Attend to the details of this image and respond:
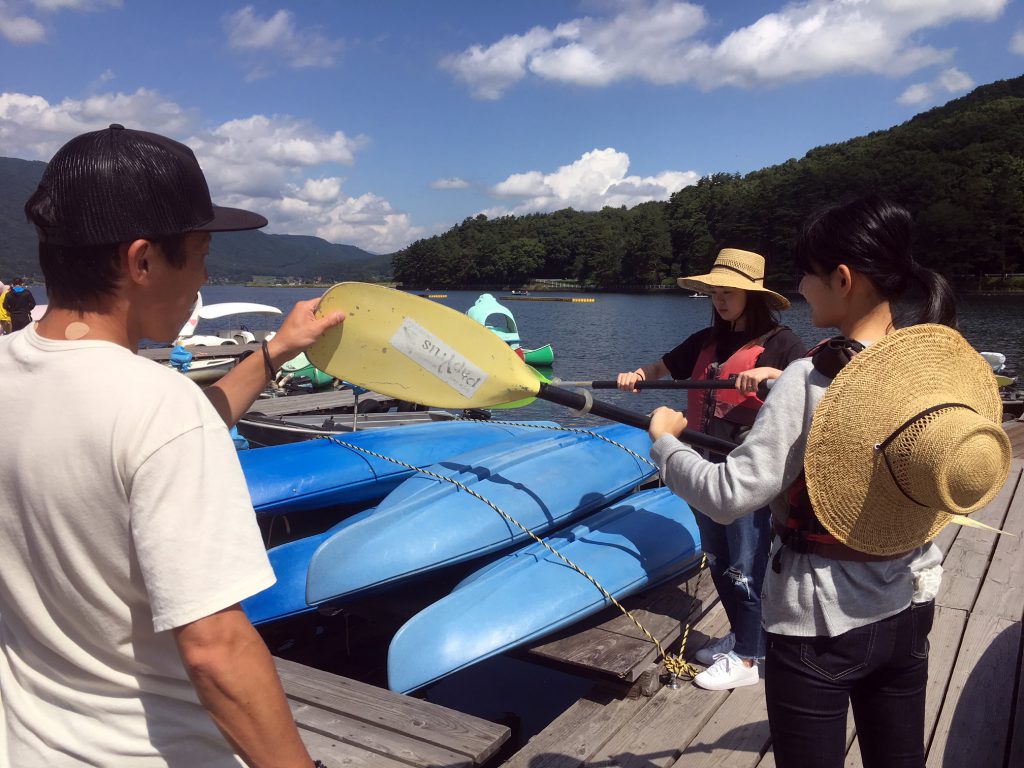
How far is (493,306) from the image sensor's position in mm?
18578

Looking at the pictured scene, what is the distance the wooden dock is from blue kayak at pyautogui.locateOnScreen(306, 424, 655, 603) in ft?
2.49

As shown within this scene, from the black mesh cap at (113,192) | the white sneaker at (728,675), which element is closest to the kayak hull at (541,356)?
the white sneaker at (728,675)

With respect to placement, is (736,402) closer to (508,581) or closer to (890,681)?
(508,581)

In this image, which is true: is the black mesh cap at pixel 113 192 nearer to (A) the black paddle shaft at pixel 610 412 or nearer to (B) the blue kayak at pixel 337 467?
(A) the black paddle shaft at pixel 610 412

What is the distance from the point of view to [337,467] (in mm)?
5234

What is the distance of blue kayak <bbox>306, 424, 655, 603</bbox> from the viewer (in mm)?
4020

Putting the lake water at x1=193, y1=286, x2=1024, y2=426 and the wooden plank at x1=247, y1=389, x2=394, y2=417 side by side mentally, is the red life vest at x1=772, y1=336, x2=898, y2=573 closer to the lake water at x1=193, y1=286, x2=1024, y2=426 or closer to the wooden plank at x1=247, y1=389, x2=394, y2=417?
the wooden plank at x1=247, y1=389, x2=394, y2=417

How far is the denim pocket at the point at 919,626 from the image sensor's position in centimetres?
177

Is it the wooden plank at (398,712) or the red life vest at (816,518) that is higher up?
the red life vest at (816,518)

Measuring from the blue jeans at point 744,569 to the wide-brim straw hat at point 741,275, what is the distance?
102 cm

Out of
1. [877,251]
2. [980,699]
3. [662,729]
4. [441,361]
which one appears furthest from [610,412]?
[980,699]

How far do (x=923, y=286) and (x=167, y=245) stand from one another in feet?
5.52

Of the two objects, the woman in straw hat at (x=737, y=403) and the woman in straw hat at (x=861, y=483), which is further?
the woman in straw hat at (x=737, y=403)

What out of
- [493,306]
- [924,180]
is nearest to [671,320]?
[924,180]
